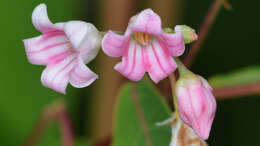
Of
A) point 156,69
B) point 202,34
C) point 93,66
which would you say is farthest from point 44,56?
point 93,66

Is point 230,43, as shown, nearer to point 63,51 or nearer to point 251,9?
point 251,9

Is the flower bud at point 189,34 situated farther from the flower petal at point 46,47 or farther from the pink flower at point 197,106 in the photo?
the flower petal at point 46,47

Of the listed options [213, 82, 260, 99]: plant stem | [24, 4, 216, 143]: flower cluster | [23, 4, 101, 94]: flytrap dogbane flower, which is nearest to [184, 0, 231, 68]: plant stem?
[213, 82, 260, 99]: plant stem

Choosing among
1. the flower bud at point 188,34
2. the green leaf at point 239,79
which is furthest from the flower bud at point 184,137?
the green leaf at point 239,79

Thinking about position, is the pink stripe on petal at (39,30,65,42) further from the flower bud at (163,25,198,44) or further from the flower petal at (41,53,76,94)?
the flower bud at (163,25,198,44)

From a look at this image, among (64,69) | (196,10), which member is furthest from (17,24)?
(64,69)

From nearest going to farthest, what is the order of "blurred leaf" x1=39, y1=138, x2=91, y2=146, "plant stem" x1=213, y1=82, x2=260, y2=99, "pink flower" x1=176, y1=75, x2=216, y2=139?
"pink flower" x1=176, y1=75, x2=216, y2=139
"plant stem" x1=213, y1=82, x2=260, y2=99
"blurred leaf" x1=39, y1=138, x2=91, y2=146
